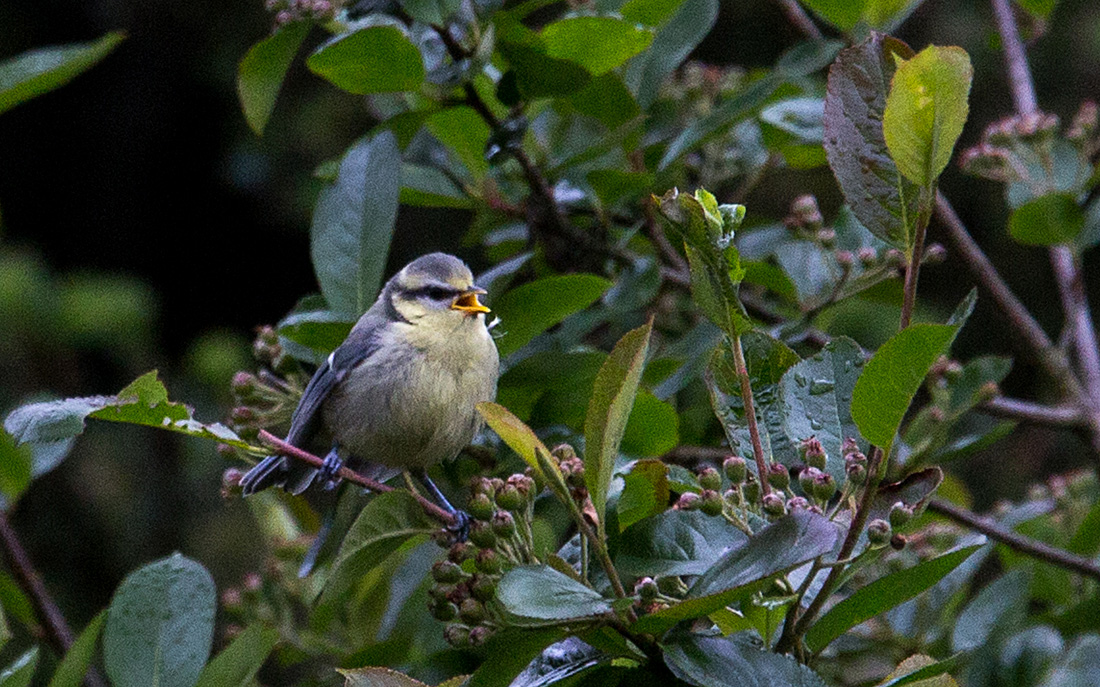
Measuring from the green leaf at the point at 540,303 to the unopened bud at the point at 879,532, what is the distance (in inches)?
30.5

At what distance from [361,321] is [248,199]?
5.23m

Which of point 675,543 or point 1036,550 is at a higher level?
point 675,543

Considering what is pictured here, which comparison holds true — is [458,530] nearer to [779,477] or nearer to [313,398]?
[779,477]

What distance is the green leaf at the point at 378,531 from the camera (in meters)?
1.59

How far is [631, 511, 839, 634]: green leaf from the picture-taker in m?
1.21

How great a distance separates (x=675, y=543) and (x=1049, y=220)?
141 centimetres

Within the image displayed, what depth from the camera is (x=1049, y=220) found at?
2.43 meters

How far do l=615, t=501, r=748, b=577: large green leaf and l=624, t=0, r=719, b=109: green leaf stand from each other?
126cm

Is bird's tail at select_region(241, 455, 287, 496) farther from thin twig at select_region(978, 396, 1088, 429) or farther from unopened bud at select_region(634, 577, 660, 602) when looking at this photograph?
thin twig at select_region(978, 396, 1088, 429)

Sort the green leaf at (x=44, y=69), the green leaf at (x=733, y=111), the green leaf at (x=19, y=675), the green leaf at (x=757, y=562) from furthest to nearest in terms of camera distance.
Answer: the green leaf at (x=44, y=69)
the green leaf at (x=733, y=111)
the green leaf at (x=19, y=675)
the green leaf at (x=757, y=562)

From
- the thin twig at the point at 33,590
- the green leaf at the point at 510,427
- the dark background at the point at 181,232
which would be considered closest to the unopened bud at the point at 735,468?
the green leaf at the point at 510,427

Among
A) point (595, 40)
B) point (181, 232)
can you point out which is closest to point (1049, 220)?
point (595, 40)

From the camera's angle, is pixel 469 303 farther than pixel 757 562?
Yes

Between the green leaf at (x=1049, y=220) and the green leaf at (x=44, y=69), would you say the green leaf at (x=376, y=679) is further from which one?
the green leaf at (x=1049, y=220)
